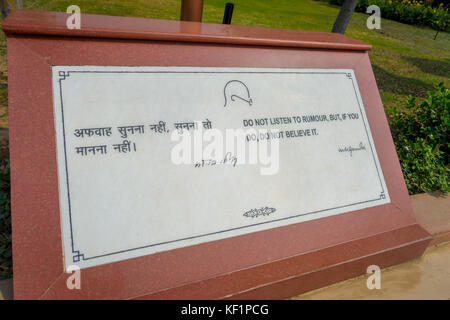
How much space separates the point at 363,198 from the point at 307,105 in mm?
643

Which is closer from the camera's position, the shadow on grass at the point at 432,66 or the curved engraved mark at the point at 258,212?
the curved engraved mark at the point at 258,212

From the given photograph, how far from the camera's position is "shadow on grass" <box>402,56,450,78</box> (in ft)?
21.2

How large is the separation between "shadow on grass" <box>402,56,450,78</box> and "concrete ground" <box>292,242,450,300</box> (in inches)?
230

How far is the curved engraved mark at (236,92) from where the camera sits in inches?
63.4

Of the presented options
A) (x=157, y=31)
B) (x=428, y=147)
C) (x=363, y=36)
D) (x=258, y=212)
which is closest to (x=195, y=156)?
(x=258, y=212)

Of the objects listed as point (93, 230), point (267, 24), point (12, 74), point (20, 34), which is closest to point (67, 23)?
point (20, 34)

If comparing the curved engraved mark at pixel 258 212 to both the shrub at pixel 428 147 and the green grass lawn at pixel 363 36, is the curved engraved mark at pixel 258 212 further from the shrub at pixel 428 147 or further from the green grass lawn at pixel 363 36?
the green grass lawn at pixel 363 36

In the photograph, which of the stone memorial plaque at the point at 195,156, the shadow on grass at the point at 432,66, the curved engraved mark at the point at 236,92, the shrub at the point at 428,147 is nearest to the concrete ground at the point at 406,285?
the stone memorial plaque at the point at 195,156

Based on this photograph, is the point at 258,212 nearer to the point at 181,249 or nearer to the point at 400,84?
the point at 181,249

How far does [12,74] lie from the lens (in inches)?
49.5

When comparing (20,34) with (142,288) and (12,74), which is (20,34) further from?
(142,288)

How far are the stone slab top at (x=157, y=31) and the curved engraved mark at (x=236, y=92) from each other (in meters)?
0.23

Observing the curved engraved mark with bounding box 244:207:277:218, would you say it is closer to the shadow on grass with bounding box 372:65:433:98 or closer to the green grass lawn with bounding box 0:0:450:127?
the green grass lawn with bounding box 0:0:450:127

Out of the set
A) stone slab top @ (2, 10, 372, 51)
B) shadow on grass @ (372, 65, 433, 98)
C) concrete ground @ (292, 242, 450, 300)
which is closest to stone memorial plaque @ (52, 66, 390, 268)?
stone slab top @ (2, 10, 372, 51)
